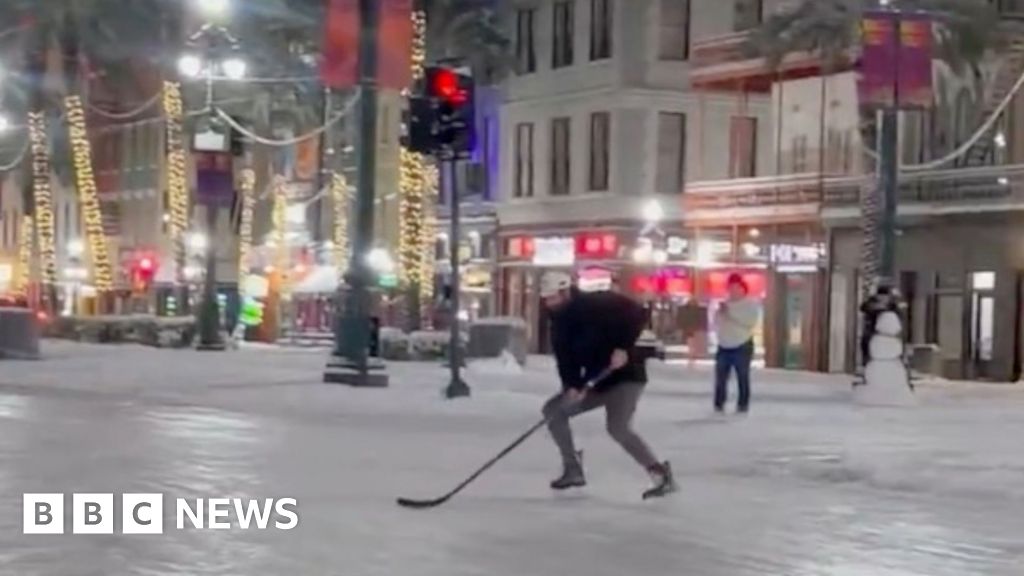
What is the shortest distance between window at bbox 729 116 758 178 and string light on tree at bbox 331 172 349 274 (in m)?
14.8

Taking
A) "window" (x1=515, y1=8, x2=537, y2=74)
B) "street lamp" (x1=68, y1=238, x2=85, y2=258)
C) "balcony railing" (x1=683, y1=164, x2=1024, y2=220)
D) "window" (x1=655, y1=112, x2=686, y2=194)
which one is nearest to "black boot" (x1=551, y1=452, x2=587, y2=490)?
"balcony railing" (x1=683, y1=164, x2=1024, y2=220)

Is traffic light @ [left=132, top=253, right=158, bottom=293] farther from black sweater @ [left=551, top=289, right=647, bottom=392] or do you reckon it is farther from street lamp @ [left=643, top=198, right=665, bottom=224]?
black sweater @ [left=551, top=289, right=647, bottom=392]

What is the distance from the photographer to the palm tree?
1470 inches

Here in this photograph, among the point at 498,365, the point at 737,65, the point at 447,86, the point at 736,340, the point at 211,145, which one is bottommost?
the point at 498,365

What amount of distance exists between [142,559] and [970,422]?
15402 mm

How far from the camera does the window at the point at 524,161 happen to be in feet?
181

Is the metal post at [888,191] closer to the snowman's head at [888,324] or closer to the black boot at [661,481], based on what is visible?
the snowman's head at [888,324]

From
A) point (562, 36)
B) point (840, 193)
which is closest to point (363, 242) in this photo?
point (840, 193)

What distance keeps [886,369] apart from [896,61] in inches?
168

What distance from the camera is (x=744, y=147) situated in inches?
1986

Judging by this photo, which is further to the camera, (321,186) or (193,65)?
(321,186)

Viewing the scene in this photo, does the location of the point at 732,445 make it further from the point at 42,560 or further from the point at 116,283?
the point at 116,283

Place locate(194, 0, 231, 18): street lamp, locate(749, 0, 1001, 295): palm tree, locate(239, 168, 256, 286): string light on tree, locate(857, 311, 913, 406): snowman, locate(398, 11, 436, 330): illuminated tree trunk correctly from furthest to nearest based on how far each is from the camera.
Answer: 1. locate(239, 168, 256, 286): string light on tree
2. locate(398, 11, 436, 330): illuminated tree trunk
3. locate(194, 0, 231, 18): street lamp
4. locate(749, 0, 1001, 295): palm tree
5. locate(857, 311, 913, 406): snowman

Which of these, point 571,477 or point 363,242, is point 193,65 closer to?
point 363,242
